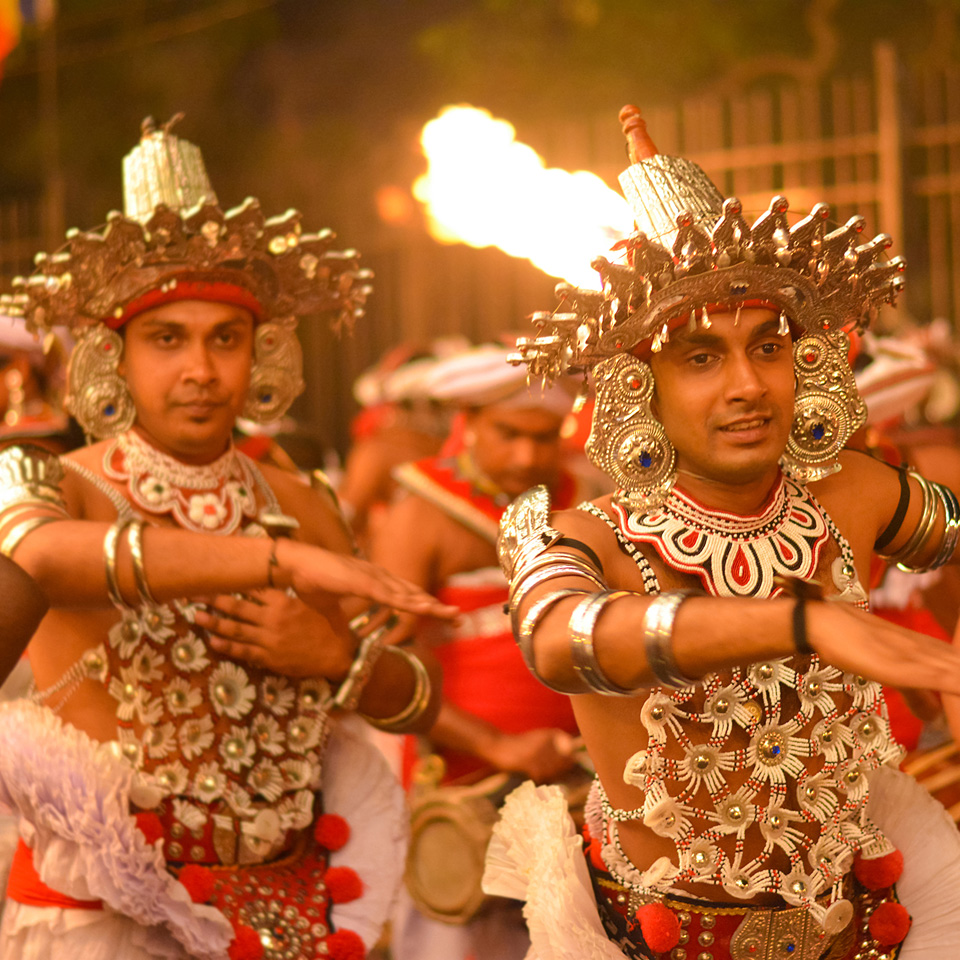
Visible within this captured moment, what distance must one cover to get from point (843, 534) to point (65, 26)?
14.7 meters

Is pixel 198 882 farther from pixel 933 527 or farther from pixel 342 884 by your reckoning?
pixel 933 527

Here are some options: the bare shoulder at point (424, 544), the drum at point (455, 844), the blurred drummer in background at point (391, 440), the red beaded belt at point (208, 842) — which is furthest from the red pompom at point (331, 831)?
the blurred drummer in background at point (391, 440)

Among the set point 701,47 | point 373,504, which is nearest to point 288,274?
point 373,504

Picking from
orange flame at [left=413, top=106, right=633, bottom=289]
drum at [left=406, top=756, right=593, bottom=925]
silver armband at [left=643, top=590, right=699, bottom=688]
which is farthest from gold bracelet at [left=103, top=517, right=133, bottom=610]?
orange flame at [left=413, top=106, right=633, bottom=289]

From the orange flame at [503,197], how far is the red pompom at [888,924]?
2.47 m

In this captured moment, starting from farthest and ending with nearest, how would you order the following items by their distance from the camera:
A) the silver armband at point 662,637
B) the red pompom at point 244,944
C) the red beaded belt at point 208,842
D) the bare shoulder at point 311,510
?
the bare shoulder at point 311,510 → the red beaded belt at point 208,842 → the red pompom at point 244,944 → the silver armband at point 662,637

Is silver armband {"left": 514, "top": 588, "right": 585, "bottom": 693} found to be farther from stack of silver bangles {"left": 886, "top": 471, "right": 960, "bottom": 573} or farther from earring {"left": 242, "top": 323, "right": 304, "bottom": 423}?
earring {"left": 242, "top": 323, "right": 304, "bottom": 423}

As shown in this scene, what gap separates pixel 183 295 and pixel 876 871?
6.60 ft

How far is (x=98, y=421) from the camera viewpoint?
3158 millimetres

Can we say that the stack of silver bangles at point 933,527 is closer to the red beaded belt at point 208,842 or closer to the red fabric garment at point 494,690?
the red beaded belt at point 208,842

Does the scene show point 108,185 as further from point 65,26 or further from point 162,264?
point 162,264

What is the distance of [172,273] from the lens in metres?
3.08

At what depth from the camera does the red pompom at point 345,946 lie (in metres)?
2.98

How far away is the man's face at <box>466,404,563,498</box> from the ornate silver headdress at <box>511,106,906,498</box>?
86.7 inches
